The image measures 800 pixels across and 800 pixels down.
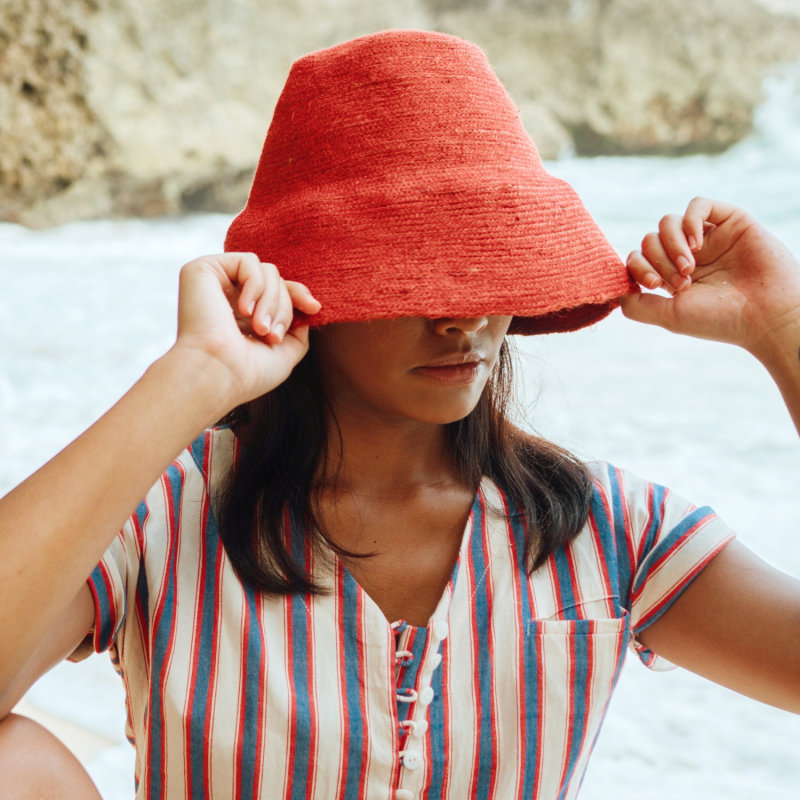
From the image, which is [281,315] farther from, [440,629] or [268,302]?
[440,629]

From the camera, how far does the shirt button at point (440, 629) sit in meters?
0.90

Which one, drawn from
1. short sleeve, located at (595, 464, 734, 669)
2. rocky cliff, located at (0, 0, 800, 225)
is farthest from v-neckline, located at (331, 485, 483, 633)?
rocky cliff, located at (0, 0, 800, 225)

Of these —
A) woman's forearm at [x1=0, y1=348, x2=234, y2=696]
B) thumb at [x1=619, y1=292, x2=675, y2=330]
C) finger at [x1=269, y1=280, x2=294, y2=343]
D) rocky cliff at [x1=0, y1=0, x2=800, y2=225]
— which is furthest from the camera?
rocky cliff at [x1=0, y1=0, x2=800, y2=225]

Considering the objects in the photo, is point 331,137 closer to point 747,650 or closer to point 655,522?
point 655,522

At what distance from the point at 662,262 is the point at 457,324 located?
0.21m

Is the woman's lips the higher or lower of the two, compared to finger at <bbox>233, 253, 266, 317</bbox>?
lower

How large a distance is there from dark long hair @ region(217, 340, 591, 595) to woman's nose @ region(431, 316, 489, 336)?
0.58ft

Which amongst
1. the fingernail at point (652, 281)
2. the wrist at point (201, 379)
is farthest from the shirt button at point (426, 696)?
the fingernail at point (652, 281)

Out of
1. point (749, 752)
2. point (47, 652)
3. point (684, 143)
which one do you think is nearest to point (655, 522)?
point (47, 652)

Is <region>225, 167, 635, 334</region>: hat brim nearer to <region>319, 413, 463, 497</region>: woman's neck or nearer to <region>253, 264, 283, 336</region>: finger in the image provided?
<region>253, 264, 283, 336</region>: finger

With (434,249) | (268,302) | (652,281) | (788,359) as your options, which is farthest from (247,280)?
(788,359)

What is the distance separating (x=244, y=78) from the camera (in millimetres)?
8672

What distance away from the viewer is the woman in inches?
32.6

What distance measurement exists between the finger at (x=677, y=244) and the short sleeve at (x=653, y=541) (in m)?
0.23
